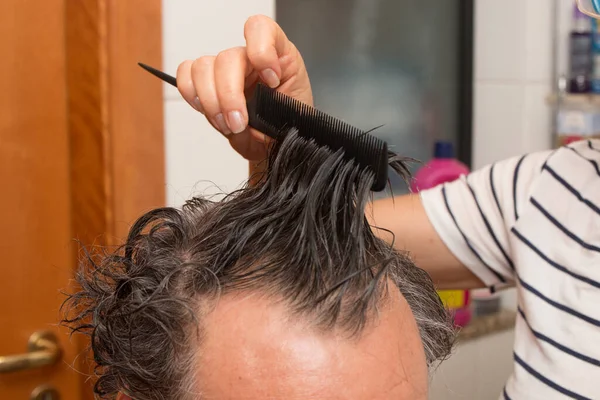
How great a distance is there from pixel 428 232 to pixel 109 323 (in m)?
0.53

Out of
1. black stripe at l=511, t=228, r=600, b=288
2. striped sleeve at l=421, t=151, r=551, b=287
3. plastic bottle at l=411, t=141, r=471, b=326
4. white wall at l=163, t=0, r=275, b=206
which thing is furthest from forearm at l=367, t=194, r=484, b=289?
plastic bottle at l=411, t=141, r=471, b=326

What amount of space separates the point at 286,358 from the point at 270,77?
0.88ft

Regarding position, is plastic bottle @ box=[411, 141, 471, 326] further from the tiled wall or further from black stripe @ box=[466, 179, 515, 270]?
black stripe @ box=[466, 179, 515, 270]

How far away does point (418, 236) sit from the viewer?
0.94 m

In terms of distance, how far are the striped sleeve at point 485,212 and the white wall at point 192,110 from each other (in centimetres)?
38

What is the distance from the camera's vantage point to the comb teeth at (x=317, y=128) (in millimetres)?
508

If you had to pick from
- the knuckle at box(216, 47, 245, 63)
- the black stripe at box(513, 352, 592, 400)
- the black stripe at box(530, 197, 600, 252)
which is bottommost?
the black stripe at box(513, 352, 592, 400)

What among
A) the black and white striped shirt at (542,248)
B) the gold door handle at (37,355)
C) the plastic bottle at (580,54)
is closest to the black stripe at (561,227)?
the black and white striped shirt at (542,248)

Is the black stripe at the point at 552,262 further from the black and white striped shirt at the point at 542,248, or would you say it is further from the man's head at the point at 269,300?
the man's head at the point at 269,300

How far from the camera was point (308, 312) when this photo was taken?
0.50 m

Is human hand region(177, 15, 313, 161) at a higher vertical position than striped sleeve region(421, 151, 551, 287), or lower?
higher

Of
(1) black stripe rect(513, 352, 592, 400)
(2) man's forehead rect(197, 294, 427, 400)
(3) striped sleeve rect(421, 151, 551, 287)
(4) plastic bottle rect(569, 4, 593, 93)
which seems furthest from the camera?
(4) plastic bottle rect(569, 4, 593, 93)

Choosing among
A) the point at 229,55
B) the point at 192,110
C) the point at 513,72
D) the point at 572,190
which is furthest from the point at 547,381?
the point at 513,72

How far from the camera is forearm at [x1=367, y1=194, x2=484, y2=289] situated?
0.93 m
